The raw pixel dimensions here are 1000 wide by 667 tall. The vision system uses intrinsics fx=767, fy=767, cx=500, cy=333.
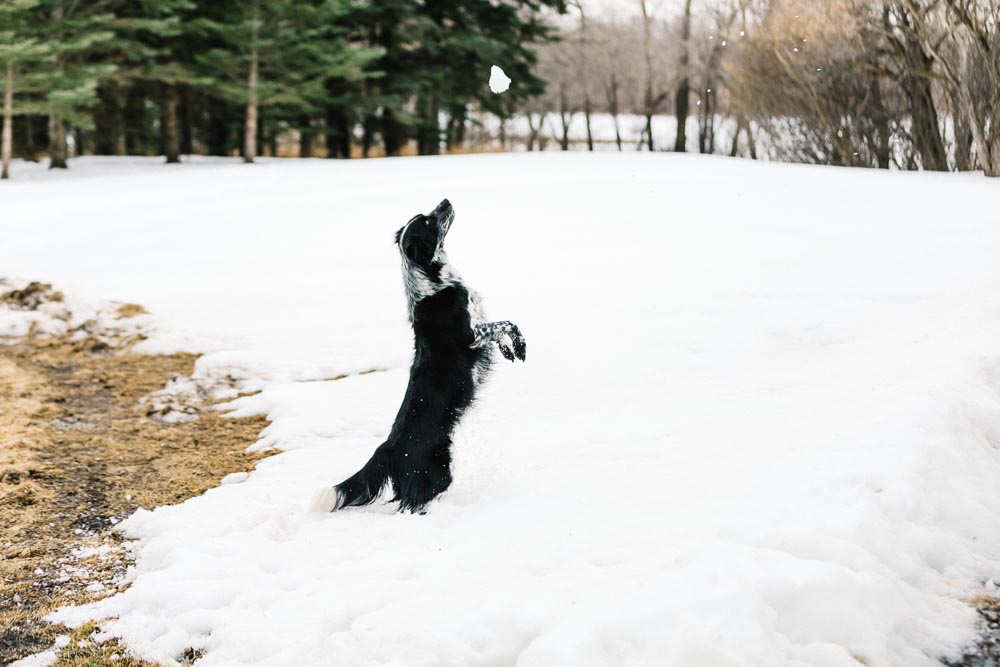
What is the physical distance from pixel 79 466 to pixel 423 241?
287 cm

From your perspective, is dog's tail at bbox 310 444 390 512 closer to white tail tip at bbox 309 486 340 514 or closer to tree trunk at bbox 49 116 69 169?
white tail tip at bbox 309 486 340 514

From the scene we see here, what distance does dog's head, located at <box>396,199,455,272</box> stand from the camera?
12.5ft

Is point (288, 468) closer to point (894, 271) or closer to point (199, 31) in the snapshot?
point (894, 271)

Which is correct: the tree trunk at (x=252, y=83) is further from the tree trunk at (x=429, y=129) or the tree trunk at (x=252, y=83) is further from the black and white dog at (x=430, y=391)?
the black and white dog at (x=430, y=391)

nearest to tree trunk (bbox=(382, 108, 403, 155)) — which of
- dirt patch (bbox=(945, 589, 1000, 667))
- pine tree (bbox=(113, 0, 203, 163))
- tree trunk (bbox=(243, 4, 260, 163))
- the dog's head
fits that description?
tree trunk (bbox=(243, 4, 260, 163))

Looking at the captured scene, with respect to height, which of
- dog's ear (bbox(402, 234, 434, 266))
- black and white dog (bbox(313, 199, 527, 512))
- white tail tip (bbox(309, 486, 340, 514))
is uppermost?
dog's ear (bbox(402, 234, 434, 266))

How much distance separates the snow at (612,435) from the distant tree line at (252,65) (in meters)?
7.74

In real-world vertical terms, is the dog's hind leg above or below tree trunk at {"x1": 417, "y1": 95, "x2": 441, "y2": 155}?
below

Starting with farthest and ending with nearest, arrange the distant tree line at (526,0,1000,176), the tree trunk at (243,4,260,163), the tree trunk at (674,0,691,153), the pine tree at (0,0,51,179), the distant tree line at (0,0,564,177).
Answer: the tree trunk at (674,0,691,153) → the tree trunk at (243,4,260,163) → the distant tree line at (0,0,564,177) → the pine tree at (0,0,51,179) → the distant tree line at (526,0,1000,176)

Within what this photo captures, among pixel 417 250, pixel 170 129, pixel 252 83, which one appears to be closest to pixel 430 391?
pixel 417 250

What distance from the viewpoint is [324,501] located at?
3926 mm

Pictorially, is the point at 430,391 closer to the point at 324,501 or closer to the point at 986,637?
the point at 324,501

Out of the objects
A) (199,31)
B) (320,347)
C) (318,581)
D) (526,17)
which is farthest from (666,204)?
(526,17)

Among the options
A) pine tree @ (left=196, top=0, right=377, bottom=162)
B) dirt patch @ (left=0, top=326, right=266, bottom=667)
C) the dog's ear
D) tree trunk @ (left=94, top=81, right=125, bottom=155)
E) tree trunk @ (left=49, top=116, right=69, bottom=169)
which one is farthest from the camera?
tree trunk @ (left=94, top=81, right=125, bottom=155)
